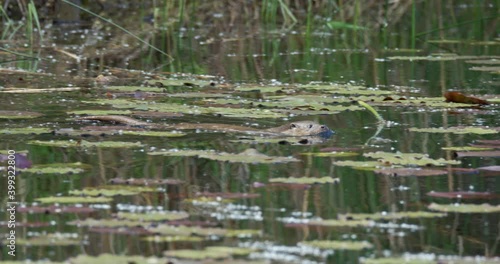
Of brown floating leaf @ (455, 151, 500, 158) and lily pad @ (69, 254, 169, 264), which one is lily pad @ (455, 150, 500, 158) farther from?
lily pad @ (69, 254, 169, 264)

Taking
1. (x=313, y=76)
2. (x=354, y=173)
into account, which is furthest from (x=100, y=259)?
(x=313, y=76)

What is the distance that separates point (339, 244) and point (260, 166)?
1023 mm

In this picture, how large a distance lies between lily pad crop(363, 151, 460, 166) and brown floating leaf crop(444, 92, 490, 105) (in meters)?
1.25

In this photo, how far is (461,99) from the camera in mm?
4828

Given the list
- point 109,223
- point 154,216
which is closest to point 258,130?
point 154,216

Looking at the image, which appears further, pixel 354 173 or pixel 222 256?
pixel 354 173

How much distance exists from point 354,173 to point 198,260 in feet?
3.83

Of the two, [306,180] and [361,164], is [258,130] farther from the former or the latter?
[306,180]

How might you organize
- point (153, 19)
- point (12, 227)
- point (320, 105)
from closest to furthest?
point (12, 227)
point (320, 105)
point (153, 19)

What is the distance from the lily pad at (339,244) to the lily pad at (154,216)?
354 mm

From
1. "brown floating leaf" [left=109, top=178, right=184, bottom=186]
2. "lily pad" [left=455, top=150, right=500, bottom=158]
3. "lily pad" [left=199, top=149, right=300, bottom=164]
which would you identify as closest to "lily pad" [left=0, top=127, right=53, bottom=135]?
"lily pad" [left=199, top=149, right=300, bottom=164]

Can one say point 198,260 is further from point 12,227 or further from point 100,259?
point 12,227

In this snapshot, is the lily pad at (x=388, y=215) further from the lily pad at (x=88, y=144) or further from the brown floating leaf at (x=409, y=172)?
the lily pad at (x=88, y=144)

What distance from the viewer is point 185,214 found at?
9.11ft
